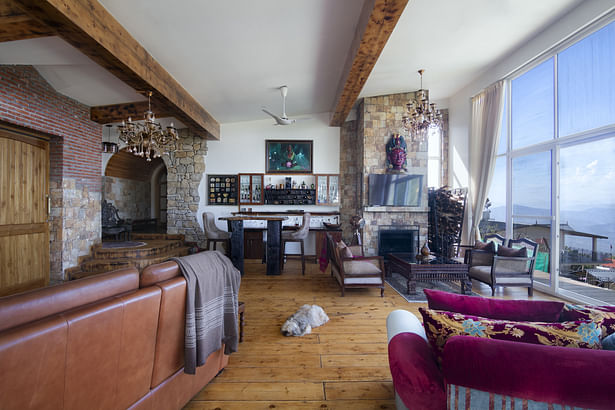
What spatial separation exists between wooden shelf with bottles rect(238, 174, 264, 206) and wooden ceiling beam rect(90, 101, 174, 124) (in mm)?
2358

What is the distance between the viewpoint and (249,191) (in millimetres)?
6840

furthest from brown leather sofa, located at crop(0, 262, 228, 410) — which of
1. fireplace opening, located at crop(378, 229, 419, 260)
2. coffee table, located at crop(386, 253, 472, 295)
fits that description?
fireplace opening, located at crop(378, 229, 419, 260)

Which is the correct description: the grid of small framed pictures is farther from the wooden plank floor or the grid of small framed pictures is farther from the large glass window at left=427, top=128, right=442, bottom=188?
the large glass window at left=427, top=128, right=442, bottom=188

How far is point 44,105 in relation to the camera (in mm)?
3984

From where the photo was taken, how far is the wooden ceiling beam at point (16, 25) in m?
2.33

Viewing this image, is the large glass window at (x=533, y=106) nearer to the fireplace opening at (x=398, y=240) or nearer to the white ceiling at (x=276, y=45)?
the white ceiling at (x=276, y=45)

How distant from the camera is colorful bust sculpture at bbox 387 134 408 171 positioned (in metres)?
6.05

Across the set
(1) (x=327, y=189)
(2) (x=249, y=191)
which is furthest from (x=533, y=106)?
(2) (x=249, y=191)

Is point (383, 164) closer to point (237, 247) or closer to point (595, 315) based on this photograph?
point (237, 247)

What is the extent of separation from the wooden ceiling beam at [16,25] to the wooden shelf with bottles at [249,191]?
14.6 feet

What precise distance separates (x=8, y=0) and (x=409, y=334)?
12.6 feet

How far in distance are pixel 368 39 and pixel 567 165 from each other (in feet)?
11.8

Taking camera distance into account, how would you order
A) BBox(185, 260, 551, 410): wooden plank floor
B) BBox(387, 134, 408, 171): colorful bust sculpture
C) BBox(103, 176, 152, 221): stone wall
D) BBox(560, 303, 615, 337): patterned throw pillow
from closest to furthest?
1. BBox(560, 303, 615, 337): patterned throw pillow
2. BBox(185, 260, 551, 410): wooden plank floor
3. BBox(387, 134, 408, 171): colorful bust sculpture
4. BBox(103, 176, 152, 221): stone wall

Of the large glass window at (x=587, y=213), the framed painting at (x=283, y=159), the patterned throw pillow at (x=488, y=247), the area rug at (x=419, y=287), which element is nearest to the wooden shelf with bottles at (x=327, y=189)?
the framed painting at (x=283, y=159)
